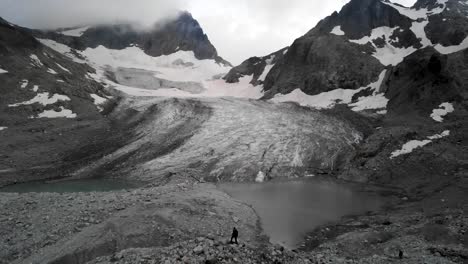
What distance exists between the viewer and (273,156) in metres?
46.8

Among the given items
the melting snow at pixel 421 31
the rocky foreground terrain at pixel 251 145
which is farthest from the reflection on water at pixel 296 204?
the melting snow at pixel 421 31

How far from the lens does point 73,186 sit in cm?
3853

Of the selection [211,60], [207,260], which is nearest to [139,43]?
[211,60]

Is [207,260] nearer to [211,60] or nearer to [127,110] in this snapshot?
[127,110]

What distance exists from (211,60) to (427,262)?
142 metres

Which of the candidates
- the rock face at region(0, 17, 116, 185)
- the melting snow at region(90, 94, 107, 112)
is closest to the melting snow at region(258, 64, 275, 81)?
the rock face at region(0, 17, 116, 185)

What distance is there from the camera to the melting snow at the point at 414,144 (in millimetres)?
43875

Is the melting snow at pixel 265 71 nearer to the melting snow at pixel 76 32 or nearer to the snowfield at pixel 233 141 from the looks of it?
the snowfield at pixel 233 141

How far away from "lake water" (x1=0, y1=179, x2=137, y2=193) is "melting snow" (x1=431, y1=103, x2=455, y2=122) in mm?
41381

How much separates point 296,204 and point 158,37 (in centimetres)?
13787

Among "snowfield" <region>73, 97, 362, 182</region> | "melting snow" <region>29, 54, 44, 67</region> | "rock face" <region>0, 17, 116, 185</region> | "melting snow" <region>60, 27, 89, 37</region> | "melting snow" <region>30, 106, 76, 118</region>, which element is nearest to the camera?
"snowfield" <region>73, 97, 362, 182</region>

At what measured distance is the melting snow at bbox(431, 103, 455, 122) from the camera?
50450 mm

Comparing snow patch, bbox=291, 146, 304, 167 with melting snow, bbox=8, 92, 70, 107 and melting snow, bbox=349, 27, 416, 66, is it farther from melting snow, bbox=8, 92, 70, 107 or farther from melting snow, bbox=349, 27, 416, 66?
melting snow, bbox=8, 92, 70, 107

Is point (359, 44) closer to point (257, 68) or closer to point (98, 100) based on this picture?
point (257, 68)
